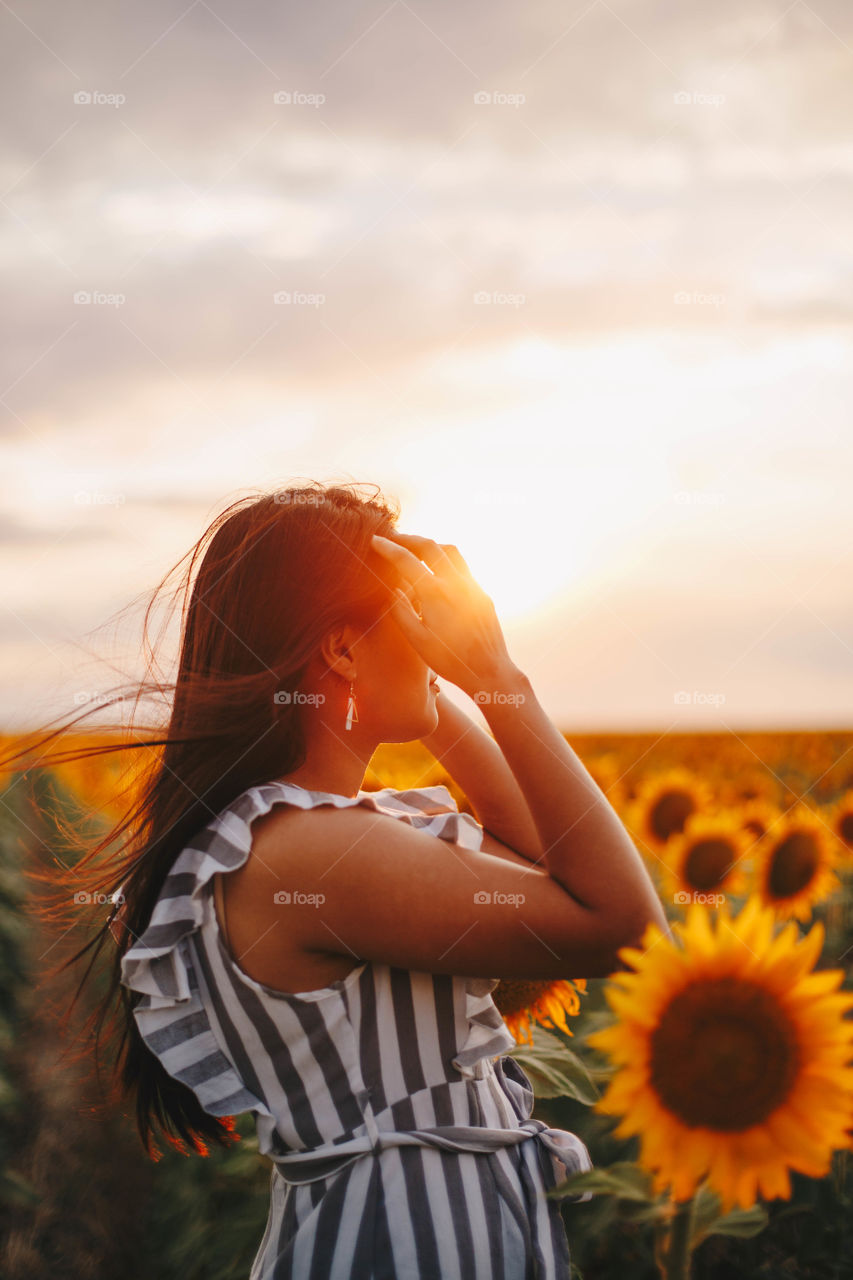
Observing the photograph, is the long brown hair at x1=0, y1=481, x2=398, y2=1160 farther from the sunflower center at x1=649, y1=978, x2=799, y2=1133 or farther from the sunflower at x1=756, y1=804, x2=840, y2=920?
the sunflower at x1=756, y1=804, x2=840, y2=920

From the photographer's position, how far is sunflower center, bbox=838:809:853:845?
389 centimetres

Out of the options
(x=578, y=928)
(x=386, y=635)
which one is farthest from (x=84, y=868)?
(x=578, y=928)

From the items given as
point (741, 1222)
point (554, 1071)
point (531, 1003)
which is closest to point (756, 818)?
point (531, 1003)

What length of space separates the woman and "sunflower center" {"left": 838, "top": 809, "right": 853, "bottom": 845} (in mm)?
2660

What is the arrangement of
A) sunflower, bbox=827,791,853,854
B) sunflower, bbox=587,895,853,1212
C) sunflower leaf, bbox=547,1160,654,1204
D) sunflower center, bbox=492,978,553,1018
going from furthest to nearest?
sunflower, bbox=827,791,853,854
sunflower center, bbox=492,978,553,1018
sunflower leaf, bbox=547,1160,654,1204
sunflower, bbox=587,895,853,1212

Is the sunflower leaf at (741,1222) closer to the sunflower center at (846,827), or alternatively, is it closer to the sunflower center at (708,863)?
the sunflower center at (708,863)

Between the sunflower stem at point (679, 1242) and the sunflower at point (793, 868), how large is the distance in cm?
251

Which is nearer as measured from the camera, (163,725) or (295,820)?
(295,820)

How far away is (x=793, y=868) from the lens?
363 centimetres

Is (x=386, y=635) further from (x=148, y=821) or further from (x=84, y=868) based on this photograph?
(x=84, y=868)

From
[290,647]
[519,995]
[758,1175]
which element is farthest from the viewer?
[519,995]

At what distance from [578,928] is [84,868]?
3.44 feet

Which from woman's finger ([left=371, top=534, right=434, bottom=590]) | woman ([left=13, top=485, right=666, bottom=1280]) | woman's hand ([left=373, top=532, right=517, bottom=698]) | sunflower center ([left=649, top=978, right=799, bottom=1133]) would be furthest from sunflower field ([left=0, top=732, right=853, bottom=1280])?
woman's finger ([left=371, top=534, right=434, bottom=590])

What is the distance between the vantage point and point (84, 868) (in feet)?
6.27
